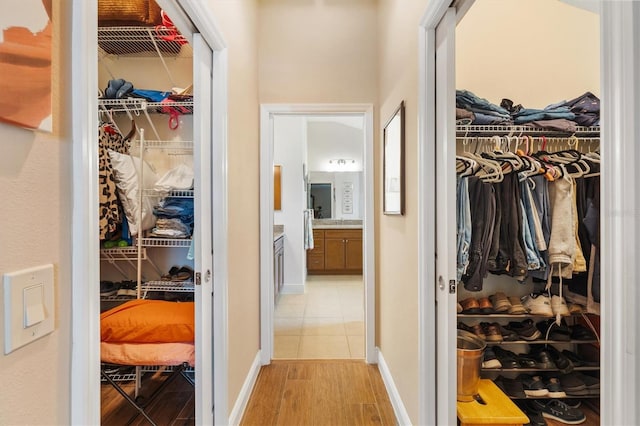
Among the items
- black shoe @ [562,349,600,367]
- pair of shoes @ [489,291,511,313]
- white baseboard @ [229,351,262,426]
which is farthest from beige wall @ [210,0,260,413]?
black shoe @ [562,349,600,367]

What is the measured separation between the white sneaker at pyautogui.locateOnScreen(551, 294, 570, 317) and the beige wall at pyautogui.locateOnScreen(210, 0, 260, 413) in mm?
1950

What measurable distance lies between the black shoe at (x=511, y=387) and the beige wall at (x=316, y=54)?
2.26 meters

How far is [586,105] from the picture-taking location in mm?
1924

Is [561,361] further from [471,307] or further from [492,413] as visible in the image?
[492,413]

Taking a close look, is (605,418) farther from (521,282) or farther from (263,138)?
(263,138)

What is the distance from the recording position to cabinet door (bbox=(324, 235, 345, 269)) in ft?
18.9

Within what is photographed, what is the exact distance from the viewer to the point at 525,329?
6.60 feet

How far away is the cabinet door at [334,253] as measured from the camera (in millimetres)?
5758

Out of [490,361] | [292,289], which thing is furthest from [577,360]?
[292,289]

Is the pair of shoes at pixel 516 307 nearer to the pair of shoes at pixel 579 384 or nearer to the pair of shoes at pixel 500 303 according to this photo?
the pair of shoes at pixel 500 303

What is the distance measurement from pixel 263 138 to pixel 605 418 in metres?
2.46

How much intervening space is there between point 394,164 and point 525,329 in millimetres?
1374

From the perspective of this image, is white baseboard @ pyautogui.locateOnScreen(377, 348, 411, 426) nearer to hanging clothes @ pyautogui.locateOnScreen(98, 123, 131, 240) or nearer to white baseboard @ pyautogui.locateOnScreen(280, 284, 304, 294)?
hanging clothes @ pyautogui.locateOnScreen(98, 123, 131, 240)

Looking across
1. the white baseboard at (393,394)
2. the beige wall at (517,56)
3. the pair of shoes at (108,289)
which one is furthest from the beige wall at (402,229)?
the pair of shoes at (108,289)
